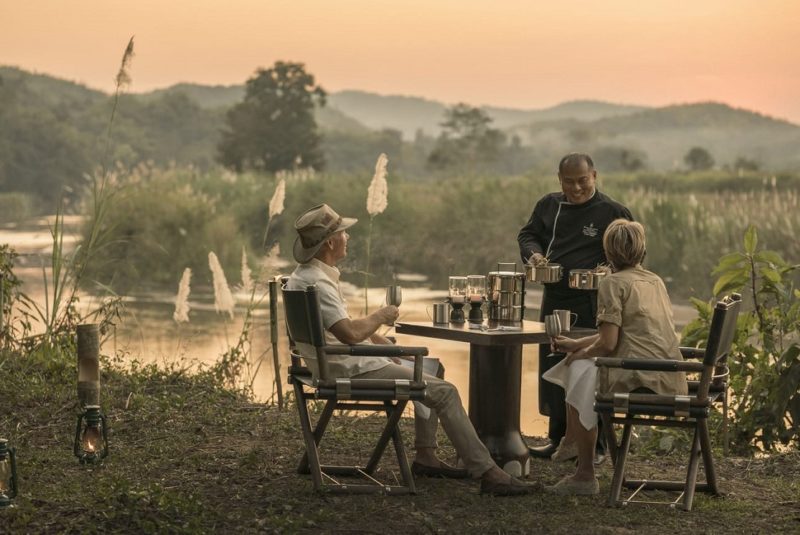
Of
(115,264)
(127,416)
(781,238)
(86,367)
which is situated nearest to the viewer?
(86,367)

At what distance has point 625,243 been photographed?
5.16m

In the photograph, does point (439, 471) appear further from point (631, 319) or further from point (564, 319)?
point (631, 319)

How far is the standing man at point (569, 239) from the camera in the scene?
6180 mm

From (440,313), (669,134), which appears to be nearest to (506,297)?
(440,313)

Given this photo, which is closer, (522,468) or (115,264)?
(522,468)

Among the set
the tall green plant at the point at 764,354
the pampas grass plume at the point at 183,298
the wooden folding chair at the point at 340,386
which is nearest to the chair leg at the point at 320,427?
the wooden folding chair at the point at 340,386

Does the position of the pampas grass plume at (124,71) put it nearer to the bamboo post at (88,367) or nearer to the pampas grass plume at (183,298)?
the pampas grass plume at (183,298)

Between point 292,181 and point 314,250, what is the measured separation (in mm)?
18374

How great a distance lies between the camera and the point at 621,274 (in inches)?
204

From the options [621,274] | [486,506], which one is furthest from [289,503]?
[621,274]

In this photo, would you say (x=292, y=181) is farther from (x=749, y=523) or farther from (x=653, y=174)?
(x=749, y=523)

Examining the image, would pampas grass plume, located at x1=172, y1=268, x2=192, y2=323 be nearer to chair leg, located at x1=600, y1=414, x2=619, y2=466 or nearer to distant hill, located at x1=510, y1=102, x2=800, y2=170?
chair leg, located at x1=600, y1=414, x2=619, y2=466

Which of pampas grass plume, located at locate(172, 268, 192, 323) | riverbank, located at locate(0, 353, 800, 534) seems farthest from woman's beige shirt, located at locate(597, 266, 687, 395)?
pampas grass plume, located at locate(172, 268, 192, 323)

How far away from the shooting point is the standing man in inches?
243
